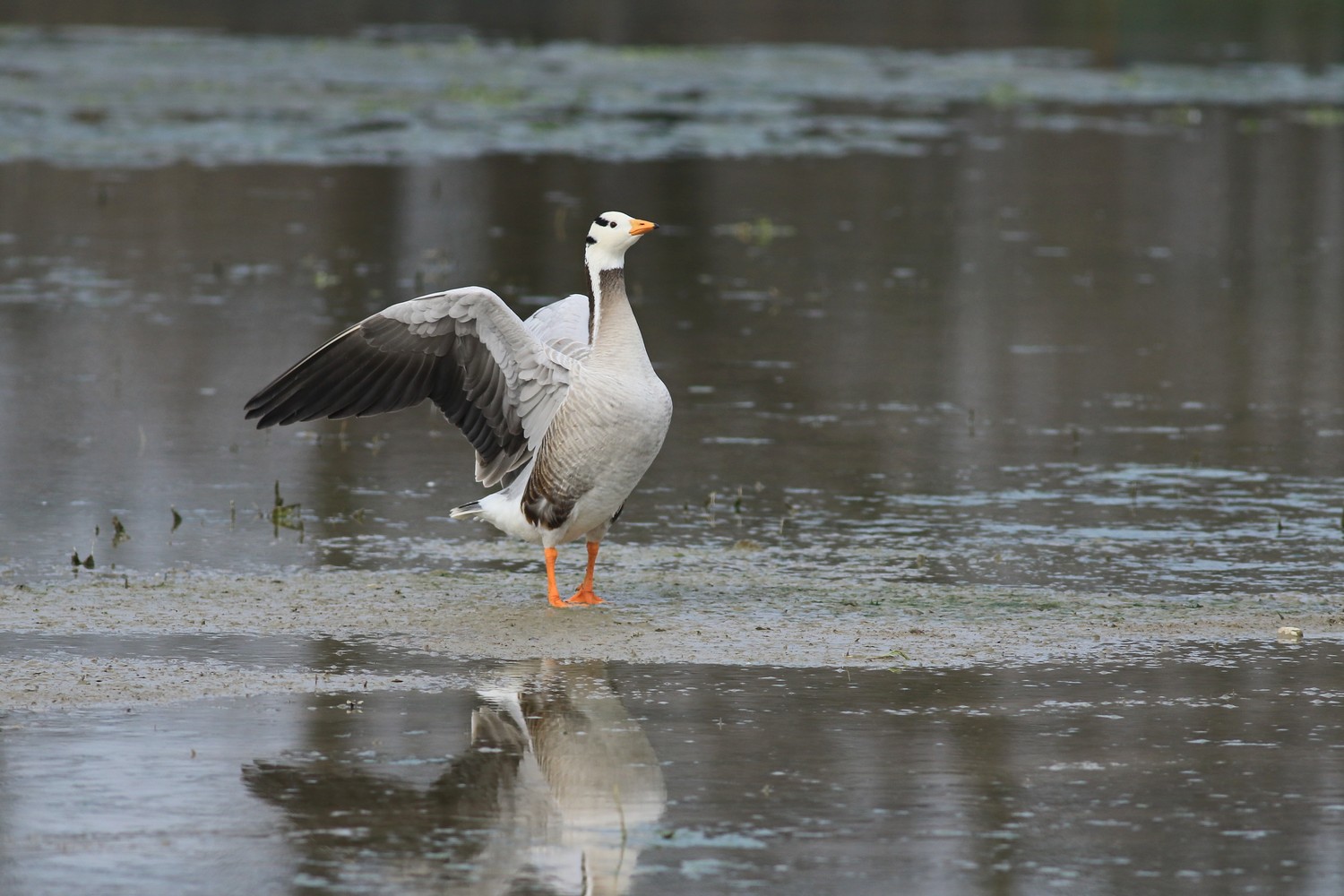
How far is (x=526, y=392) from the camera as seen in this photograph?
8.37 m

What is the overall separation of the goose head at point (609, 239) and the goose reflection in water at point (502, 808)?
2.15m

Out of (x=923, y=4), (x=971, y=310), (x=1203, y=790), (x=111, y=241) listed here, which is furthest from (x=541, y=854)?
(x=923, y=4)

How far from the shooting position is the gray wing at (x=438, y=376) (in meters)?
Answer: 8.23

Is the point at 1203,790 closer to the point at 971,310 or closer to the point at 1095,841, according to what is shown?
the point at 1095,841

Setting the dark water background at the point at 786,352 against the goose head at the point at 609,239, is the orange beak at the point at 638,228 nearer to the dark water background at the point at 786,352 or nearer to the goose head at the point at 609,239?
the goose head at the point at 609,239

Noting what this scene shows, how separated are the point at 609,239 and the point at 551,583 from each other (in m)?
1.41

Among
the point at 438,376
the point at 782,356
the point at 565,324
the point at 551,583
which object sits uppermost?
the point at 565,324

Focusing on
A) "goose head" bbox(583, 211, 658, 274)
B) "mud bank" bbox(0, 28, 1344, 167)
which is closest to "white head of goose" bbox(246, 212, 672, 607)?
"goose head" bbox(583, 211, 658, 274)

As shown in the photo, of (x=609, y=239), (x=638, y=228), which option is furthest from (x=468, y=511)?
(x=638, y=228)

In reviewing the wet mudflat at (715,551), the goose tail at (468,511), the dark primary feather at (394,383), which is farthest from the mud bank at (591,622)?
the dark primary feather at (394,383)

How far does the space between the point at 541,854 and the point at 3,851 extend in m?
1.39

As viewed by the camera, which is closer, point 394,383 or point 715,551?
point 394,383

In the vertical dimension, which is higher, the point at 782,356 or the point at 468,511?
the point at 782,356

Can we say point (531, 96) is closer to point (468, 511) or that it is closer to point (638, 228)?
point (468, 511)
